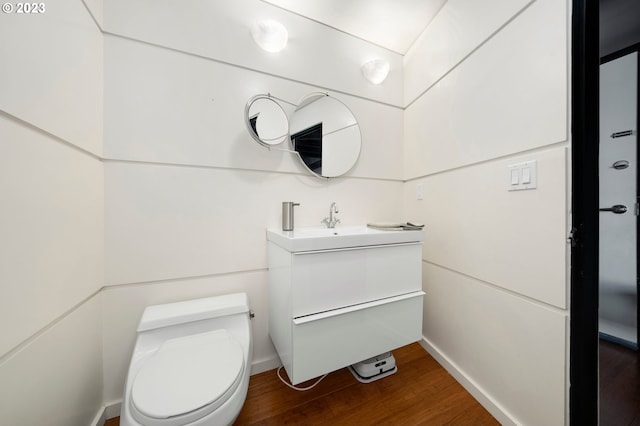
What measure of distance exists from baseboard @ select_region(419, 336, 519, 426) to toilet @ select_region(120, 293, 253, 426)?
1.21 meters

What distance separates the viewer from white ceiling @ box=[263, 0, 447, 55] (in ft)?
4.40

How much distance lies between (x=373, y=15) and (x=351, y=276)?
1724mm

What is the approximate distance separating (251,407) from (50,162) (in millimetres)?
1386

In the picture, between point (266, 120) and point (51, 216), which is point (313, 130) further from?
point (51, 216)

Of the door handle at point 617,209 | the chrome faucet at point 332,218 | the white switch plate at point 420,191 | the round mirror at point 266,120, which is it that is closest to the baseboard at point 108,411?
the chrome faucet at point 332,218

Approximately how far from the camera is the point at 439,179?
140cm

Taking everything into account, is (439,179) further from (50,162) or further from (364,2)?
(50,162)

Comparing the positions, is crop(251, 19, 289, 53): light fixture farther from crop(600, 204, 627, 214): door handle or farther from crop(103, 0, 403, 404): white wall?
crop(600, 204, 627, 214): door handle

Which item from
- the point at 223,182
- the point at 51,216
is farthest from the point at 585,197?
the point at 51,216

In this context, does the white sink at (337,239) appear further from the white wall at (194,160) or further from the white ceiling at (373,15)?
the white ceiling at (373,15)

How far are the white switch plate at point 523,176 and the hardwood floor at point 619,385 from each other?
110cm

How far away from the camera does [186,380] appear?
2.45 ft

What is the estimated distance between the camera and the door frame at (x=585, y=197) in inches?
29.8

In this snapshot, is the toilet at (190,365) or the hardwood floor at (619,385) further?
the hardwood floor at (619,385)
